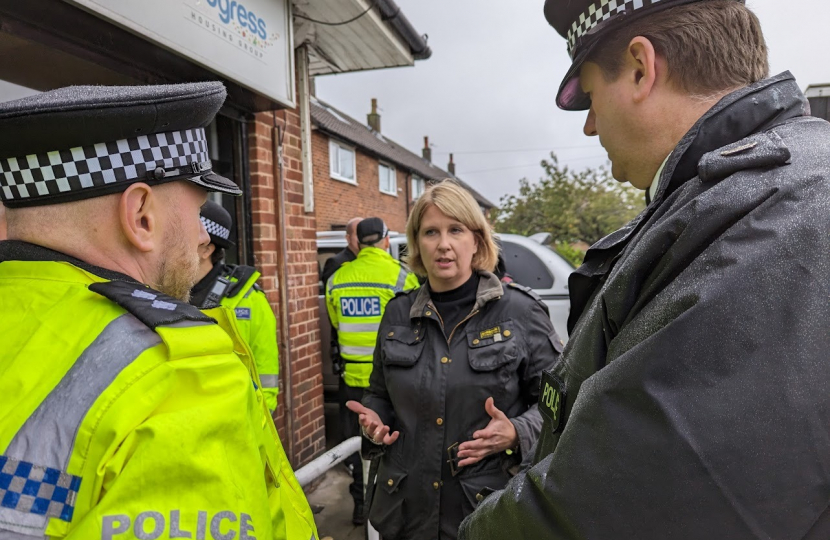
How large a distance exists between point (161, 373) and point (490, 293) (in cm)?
144

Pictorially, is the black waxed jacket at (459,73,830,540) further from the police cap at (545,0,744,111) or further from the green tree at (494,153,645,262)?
the green tree at (494,153,645,262)

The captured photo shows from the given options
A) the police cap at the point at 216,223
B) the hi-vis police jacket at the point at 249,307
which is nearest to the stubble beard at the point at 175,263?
the hi-vis police jacket at the point at 249,307

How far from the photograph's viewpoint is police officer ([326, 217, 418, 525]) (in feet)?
12.9

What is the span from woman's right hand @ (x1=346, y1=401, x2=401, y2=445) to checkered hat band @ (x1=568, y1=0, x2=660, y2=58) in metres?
1.46

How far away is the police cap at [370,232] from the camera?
432 cm

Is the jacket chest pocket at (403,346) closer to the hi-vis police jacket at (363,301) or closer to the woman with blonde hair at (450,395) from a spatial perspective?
the woman with blonde hair at (450,395)

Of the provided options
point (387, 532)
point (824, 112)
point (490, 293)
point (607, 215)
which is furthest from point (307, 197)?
point (607, 215)

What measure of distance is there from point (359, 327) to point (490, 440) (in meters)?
2.30

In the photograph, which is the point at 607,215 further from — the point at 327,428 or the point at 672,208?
the point at 672,208

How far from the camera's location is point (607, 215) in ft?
55.1

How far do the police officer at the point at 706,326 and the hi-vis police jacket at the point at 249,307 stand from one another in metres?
2.13

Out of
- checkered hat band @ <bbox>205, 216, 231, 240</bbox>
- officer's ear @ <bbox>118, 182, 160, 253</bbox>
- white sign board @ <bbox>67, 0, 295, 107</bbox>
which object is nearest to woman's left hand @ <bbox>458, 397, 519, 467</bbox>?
officer's ear @ <bbox>118, 182, 160, 253</bbox>

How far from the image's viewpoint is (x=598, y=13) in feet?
3.46

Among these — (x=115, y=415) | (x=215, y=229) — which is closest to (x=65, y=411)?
(x=115, y=415)
